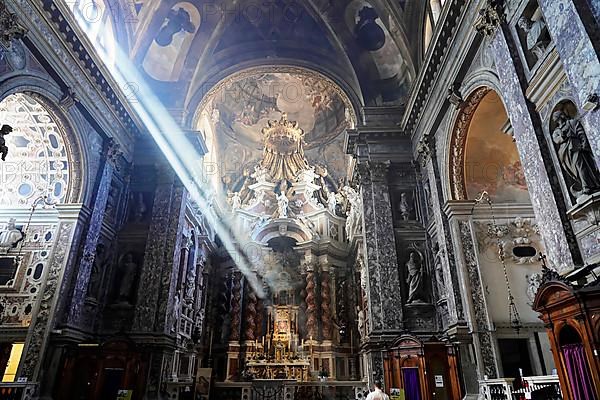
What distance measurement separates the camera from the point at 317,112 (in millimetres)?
24625

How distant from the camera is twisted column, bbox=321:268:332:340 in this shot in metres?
20.6

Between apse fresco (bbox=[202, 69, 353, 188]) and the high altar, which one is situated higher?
apse fresco (bbox=[202, 69, 353, 188])

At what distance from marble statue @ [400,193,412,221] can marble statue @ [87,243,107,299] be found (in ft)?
30.7

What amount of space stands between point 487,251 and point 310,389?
791cm

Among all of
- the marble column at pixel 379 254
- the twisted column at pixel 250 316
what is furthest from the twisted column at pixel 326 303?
the marble column at pixel 379 254

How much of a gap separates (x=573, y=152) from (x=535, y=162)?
27.6 inches

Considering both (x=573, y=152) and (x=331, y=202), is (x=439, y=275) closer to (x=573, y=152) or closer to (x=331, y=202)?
(x=573, y=152)

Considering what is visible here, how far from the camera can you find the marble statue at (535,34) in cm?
636

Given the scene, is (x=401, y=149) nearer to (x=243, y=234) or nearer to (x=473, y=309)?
(x=473, y=309)

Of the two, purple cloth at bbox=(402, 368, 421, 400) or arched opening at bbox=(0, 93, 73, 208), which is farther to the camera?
arched opening at bbox=(0, 93, 73, 208)

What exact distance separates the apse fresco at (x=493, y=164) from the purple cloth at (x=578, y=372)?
582 cm

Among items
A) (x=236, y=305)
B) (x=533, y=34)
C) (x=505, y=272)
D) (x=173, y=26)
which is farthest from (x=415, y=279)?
(x=173, y=26)

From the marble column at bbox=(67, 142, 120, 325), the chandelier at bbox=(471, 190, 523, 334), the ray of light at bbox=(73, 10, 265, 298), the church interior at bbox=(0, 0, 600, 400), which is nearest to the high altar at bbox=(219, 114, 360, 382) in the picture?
the church interior at bbox=(0, 0, 600, 400)

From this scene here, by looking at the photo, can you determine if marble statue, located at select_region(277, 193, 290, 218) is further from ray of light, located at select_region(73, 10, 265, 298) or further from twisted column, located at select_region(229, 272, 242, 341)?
ray of light, located at select_region(73, 10, 265, 298)
